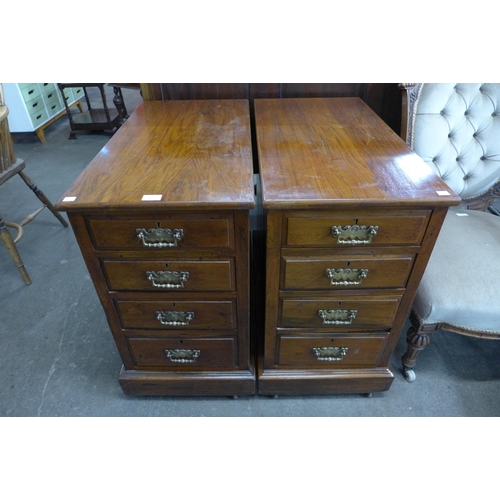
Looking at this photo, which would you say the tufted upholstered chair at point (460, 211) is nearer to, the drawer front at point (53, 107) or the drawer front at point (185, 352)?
the drawer front at point (185, 352)

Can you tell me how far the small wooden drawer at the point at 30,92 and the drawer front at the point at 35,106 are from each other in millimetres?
33

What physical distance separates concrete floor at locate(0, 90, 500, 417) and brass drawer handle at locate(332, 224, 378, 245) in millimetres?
673

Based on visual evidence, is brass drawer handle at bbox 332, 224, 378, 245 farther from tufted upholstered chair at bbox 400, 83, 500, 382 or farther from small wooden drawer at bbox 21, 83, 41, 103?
small wooden drawer at bbox 21, 83, 41, 103

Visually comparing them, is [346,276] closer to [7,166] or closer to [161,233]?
[161,233]

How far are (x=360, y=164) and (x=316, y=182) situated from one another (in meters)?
0.15

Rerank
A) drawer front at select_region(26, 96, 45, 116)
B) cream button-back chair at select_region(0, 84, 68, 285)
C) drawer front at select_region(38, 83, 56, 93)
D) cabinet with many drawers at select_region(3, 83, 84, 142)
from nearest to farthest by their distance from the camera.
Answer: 1. cream button-back chair at select_region(0, 84, 68, 285)
2. cabinet with many drawers at select_region(3, 83, 84, 142)
3. drawer front at select_region(26, 96, 45, 116)
4. drawer front at select_region(38, 83, 56, 93)

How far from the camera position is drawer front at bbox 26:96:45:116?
121 inches

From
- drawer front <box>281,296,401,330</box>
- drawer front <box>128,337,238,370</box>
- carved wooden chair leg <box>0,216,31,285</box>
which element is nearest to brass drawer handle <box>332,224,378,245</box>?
drawer front <box>281,296,401,330</box>

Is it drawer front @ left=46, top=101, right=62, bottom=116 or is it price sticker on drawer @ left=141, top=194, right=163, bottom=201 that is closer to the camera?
price sticker on drawer @ left=141, top=194, right=163, bottom=201

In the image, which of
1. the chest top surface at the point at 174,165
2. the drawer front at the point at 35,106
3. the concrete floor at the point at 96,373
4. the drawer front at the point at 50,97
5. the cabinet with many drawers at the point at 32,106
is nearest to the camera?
the chest top surface at the point at 174,165


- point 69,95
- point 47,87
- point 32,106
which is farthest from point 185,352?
point 69,95

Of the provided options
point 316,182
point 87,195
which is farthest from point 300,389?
point 87,195

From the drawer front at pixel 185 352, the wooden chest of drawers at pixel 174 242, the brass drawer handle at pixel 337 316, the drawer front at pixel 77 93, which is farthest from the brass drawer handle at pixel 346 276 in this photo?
the drawer front at pixel 77 93

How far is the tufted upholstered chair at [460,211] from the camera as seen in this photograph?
1038mm
